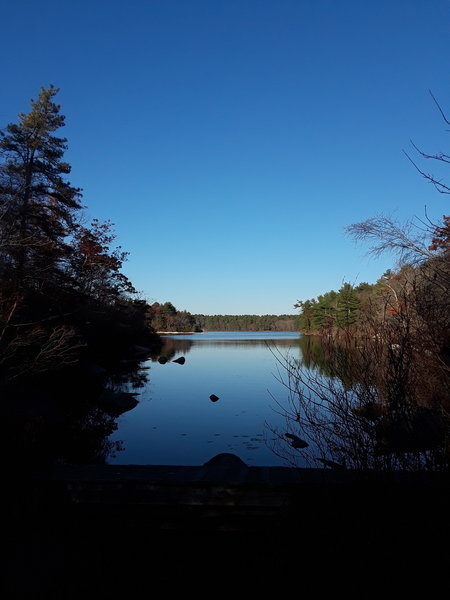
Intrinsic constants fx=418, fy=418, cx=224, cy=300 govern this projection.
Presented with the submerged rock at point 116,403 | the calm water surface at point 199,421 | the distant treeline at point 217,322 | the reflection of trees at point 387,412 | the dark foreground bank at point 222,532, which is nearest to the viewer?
the reflection of trees at point 387,412

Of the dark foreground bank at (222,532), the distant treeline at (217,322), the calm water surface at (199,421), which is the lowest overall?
the calm water surface at (199,421)

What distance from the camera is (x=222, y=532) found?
4.92m

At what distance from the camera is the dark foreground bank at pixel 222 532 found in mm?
3895

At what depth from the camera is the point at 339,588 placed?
383cm

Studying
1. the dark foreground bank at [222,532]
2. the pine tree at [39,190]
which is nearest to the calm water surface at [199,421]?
the dark foreground bank at [222,532]

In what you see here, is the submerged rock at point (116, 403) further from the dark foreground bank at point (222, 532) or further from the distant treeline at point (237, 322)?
the distant treeline at point (237, 322)

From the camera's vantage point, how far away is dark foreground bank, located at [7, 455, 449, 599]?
153 inches

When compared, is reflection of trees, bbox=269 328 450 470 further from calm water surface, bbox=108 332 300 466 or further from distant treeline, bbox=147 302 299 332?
distant treeline, bbox=147 302 299 332

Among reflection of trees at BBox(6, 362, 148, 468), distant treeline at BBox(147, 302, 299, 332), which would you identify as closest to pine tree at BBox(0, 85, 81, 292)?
reflection of trees at BBox(6, 362, 148, 468)

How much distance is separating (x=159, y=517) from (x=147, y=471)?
32.8 inches

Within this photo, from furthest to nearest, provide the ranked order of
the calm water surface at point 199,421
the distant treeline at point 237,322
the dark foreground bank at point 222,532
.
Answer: the distant treeline at point 237,322 → the calm water surface at point 199,421 → the dark foreground bank at point 222,532

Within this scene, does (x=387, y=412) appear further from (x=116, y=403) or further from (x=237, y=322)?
(x=237, y=322)

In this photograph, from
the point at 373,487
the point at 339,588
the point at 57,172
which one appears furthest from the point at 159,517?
the point at 57,172

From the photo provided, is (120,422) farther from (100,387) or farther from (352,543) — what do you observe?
(352,543)
